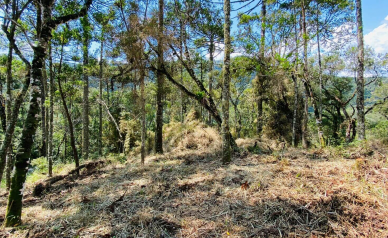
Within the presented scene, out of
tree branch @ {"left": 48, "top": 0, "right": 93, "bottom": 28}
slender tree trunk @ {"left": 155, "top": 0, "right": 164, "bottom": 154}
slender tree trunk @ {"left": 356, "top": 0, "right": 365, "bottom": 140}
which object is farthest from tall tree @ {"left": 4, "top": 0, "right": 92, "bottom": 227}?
slender tree trunk @ {"left": 356, "top": 0, "right": 365, "bottom": 140}

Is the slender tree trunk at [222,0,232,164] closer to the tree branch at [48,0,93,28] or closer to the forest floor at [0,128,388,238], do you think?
the forest floor at [0,128,388,238]

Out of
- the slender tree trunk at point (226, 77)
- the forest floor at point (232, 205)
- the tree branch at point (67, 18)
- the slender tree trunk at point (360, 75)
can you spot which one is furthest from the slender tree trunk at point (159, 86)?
the slender tree trunk at point (360, 75)

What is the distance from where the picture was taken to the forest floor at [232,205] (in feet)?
7.60

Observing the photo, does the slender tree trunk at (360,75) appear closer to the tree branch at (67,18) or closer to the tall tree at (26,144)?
the tree branch at (67,18)

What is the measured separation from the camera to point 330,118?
20.9 meters

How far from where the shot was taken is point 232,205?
9.43 feet

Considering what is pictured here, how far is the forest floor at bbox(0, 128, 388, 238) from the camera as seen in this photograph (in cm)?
232

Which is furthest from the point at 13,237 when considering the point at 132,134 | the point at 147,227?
the point at 132,134

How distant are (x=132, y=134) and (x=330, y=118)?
2079cm

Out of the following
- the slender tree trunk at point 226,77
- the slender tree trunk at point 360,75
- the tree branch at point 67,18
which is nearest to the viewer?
the tree branch at point 67,18

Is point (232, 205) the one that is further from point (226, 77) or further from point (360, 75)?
point (360, 75)

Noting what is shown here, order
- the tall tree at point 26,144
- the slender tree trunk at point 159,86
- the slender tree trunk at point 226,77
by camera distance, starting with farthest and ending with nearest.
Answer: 1. the slender tree trunk at point 159,86
2. the slender tree trunk at point 226,77
3. the tall tree at point 26,144

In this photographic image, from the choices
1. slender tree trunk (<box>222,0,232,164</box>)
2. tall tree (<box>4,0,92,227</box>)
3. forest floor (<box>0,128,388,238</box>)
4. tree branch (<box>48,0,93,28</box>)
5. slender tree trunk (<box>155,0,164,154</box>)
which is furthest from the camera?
slender tree trunk (<box>155,0,164,154</box>)

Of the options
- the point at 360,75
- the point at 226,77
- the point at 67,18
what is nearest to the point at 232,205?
the point at 226,77
